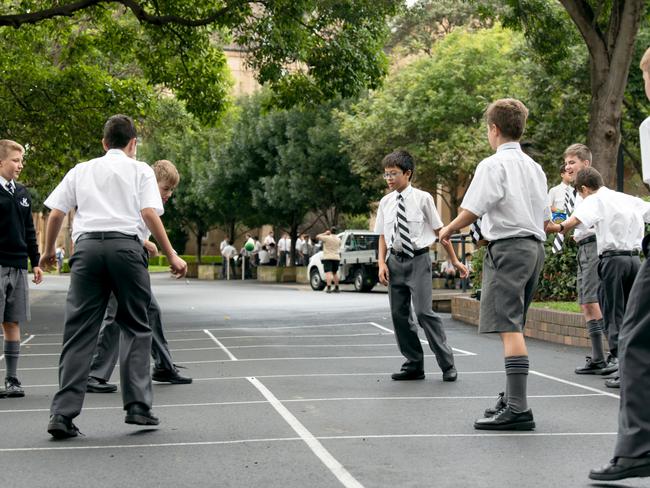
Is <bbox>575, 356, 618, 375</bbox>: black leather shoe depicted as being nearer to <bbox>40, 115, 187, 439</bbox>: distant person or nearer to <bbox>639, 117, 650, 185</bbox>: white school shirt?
<bbox>40, 115, 187, 439</bbox>: distant person

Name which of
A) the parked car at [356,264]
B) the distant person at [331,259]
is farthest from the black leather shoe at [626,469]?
the parked car at [356,264]

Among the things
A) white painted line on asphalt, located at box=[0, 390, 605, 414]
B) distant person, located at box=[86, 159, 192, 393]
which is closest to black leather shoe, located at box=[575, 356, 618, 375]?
white painted line on asphalt, located at box=[0, 390, 605, 414]

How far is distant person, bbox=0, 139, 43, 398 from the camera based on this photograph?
859 centimetres

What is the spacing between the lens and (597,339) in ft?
32.8

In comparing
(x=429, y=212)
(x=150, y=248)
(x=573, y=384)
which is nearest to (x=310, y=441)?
(x=150, y=248)

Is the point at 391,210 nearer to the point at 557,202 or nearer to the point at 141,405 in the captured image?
the point at 557,202

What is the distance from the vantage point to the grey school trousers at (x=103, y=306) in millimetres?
6473

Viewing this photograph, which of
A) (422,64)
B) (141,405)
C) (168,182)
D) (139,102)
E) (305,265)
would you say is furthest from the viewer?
(305,265)

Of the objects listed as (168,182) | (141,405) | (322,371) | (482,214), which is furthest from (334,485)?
(322,371)

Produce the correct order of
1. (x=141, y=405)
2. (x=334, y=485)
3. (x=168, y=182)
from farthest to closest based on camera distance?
(x=168, y=182)
(x=141, y=405)
(x=334, y=485)

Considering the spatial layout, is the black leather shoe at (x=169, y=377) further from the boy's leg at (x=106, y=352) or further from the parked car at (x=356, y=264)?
the parked car at (x=356, y=264)

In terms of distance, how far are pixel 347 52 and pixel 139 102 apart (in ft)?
20.2

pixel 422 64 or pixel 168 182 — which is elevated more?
pixel 422 64

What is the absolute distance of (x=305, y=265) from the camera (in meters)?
44.8
